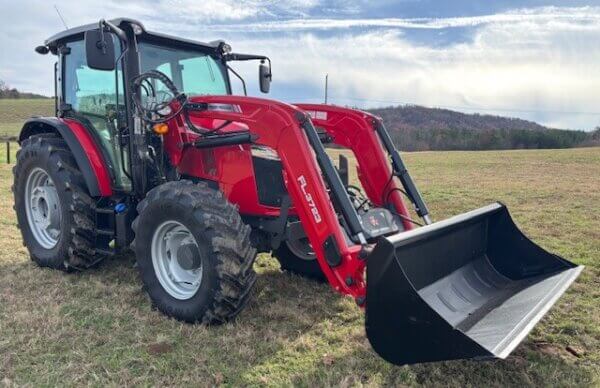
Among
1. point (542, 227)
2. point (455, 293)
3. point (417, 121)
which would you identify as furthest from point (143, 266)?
point (417, 121)

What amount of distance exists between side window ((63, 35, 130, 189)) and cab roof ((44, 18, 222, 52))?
0.12 metres

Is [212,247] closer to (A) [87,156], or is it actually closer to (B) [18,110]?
(A) [87,156]

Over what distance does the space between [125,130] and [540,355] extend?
3894 mm

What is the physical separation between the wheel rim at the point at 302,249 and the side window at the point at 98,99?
1.69m

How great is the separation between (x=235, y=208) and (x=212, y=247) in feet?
1.11

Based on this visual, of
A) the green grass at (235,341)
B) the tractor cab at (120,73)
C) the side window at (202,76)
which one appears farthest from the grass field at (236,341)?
the side window at (202,76)

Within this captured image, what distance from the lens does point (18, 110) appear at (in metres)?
47.7

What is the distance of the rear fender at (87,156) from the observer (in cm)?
500

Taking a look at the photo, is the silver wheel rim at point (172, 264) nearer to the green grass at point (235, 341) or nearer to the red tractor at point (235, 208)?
the red tractor at point (235, 208)

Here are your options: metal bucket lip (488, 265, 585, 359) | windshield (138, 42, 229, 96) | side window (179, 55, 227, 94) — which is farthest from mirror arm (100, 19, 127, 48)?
metal bucket lip (488, 265, 585, 359)

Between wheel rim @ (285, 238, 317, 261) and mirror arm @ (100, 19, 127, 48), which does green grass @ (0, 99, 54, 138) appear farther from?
wheel rim @ (285, 238, 317, 261)

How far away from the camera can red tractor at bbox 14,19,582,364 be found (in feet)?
11.5

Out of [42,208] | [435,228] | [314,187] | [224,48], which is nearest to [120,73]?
[224,48]

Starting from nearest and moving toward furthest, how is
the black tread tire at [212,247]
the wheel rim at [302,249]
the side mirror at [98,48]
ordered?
1. the black tread tire at [212,247]
2. the side mirror at [98,48]
3. the wheel rim at [302,249]
